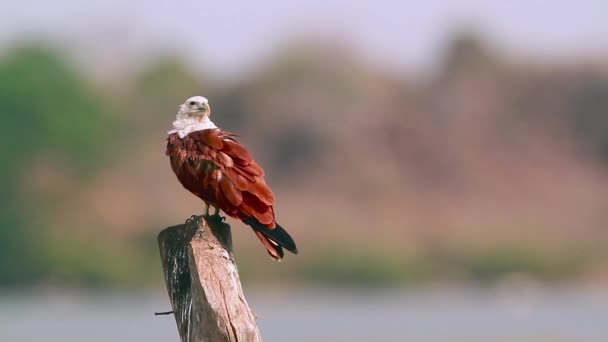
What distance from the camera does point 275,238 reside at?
26.0 feet

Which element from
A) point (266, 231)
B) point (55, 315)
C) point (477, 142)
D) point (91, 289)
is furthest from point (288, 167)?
point (266, 231)

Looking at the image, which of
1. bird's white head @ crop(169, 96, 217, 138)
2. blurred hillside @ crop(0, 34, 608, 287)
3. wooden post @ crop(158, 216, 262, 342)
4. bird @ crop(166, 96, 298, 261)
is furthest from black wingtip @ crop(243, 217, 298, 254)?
blurred hillside @ crop(0, 34, 608, 287)

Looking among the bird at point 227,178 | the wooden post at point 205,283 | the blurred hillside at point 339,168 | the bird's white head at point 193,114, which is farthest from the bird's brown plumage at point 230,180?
the blurred hillside at point 339,168

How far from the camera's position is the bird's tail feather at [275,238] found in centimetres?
789

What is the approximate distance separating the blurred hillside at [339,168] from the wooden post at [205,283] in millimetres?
22104

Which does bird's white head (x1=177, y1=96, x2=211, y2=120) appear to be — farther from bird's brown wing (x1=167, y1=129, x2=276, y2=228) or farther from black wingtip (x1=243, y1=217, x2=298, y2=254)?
black wingtip (x1=243, y1=217, x2=298, y2=254)

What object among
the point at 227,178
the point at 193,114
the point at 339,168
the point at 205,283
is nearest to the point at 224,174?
the point at 227,178

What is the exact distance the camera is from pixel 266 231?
7941 millimetres

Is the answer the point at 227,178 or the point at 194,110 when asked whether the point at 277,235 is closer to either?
the point at 227,178

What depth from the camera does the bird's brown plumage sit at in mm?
7961

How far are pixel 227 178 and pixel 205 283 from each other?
3.40 feet

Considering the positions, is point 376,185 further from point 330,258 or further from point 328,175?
point 330,258

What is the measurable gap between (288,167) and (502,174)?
535 cm

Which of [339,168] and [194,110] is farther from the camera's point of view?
[339,168]
